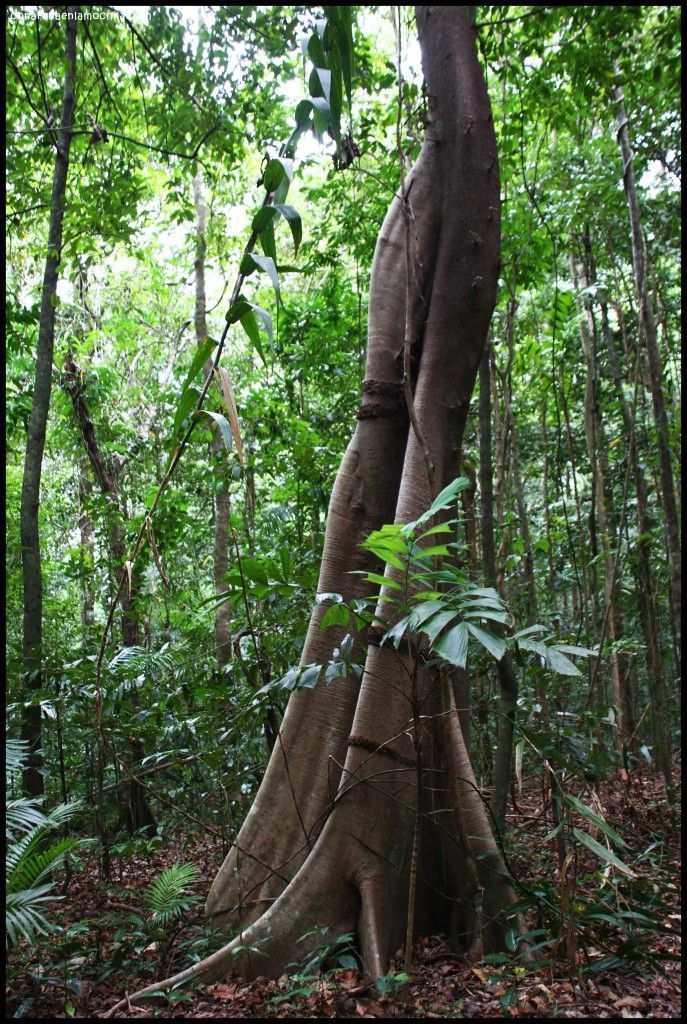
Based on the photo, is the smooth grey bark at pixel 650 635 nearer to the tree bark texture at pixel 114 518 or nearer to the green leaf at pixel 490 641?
the green leaf at pixel 490 641

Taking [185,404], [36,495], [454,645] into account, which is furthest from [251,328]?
[36,495]

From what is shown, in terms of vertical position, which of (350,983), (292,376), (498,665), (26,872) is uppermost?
(292,376)

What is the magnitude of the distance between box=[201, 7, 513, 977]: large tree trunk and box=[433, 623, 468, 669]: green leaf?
1.56ft

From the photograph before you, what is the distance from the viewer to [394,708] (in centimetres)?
292

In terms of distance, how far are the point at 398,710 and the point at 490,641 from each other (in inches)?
48.1

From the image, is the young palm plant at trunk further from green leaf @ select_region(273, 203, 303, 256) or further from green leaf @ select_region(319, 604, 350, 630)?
green leaf @ select_region(273, 203, 303, 256)

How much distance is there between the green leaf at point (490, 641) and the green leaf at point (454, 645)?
0.9 inches

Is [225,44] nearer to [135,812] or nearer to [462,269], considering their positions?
[462,269]

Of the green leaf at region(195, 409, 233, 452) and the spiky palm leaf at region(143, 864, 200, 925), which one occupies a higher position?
the green leaf at region(195, 409, 233, 452)

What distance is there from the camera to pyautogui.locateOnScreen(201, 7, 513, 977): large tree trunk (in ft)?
9.27

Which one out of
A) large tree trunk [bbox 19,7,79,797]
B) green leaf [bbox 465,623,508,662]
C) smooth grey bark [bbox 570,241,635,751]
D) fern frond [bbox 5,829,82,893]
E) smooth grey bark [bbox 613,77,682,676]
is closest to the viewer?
green leaf [bbox 465,623,508,662]

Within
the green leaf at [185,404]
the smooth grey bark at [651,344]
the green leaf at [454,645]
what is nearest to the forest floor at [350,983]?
the green leaf at [454,645]

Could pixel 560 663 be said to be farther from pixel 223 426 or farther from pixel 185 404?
pixel 185 404

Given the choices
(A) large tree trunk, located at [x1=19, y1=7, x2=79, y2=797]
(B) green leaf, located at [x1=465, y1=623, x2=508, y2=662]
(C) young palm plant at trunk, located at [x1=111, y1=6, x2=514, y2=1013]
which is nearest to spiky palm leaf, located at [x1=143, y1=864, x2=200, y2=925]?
(C) young palm plant at trunk, located at [x1=111, y1=6, x2=514, y2=1013]
